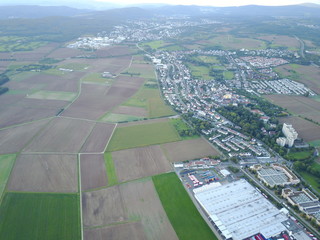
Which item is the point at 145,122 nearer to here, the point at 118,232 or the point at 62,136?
the point at 62,136

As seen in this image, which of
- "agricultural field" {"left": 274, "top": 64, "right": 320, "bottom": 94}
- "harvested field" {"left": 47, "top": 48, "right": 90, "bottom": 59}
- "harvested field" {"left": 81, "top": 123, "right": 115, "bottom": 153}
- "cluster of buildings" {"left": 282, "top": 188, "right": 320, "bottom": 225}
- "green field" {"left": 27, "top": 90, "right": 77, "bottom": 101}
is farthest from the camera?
"harvested field" {"left": 47, "top": 48, "right": 90, "bottom": 59}

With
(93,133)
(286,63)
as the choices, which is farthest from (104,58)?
(286,63)

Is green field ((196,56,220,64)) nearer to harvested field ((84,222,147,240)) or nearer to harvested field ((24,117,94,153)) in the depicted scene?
harvested field ((24,117,94,153))

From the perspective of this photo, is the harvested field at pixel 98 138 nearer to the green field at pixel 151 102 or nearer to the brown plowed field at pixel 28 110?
the green field at pixel 151 102

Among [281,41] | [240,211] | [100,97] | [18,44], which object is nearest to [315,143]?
[240,211]

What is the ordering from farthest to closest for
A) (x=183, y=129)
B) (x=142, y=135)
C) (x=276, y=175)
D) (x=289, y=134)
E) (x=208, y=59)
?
(x=208, y=59) → (x=183, y=129) → (x=142, y=135) → (x=289, y=134) → (x=276, y=175)

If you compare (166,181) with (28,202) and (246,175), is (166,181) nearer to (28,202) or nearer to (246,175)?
(246,175)

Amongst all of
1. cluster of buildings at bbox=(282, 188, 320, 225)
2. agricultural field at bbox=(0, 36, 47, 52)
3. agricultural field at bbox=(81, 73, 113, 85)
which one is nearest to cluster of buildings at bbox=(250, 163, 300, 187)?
Answer: cluster of buildings at bbox=(282, 188, 320, 225)
